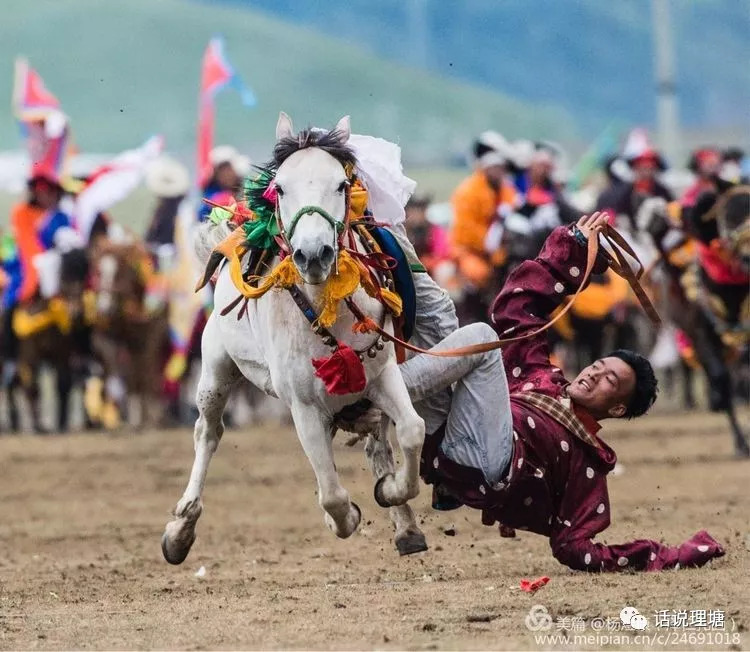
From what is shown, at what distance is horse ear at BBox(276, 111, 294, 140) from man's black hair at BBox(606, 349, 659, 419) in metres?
1.50

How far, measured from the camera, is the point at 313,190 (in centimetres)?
590

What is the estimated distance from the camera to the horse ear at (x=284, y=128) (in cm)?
621

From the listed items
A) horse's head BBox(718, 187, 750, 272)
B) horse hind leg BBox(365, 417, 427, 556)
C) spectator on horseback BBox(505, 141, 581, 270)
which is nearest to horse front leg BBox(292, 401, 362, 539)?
horse hind leg BBox(365, 417, 427, 556)

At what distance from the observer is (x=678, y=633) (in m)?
5.40

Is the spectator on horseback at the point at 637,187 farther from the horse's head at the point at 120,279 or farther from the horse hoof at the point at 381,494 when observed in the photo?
the horse hoof at the point at 381,494

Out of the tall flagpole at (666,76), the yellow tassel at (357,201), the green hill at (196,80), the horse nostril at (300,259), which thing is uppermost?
the green hill at (196,80)

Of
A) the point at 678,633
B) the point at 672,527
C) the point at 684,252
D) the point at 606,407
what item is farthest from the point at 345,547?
the point at 684,252

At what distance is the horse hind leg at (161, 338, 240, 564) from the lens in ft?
23.7

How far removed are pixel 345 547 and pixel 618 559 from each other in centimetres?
199

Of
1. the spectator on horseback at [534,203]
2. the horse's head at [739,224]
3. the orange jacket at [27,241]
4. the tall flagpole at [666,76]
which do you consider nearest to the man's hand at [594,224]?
the horse's head at [739,224]

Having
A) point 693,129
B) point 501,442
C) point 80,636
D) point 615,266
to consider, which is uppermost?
point 693,129

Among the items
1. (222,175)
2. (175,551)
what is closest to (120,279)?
(222,175)

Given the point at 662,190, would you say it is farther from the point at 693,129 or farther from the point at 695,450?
the point at 693,129

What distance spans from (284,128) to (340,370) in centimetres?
85
